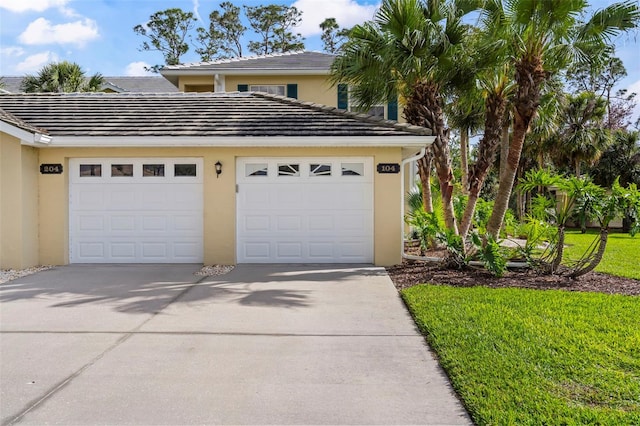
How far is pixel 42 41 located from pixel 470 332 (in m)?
23.1

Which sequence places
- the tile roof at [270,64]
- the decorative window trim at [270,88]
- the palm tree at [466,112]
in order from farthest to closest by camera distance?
the decorative window trim at [270,88] → the tile roof at [270,64] → the palm tree at [466,112]

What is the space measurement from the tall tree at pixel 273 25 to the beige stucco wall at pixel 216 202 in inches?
1115

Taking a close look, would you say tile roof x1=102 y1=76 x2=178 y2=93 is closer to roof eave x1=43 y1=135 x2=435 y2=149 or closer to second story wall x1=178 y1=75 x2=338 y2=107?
second story wall x1=178 y1=75 x2=338 y2=107

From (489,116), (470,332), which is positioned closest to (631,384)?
(470,332)

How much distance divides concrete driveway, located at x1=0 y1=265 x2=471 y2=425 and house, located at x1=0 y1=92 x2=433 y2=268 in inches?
95.8

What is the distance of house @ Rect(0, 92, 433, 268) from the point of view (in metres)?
10.7

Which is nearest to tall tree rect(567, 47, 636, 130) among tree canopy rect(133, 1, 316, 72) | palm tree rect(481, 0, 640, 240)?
tree canopy rect(133, 1, 316, 72)

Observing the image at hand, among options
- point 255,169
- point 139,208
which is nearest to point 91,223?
point 139,208

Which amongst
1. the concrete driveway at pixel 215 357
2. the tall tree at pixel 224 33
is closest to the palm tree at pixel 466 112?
the concrete driveway at pixel 215 357

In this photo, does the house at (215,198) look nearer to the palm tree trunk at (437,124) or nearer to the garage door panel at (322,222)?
the garage door panel at (322,222)

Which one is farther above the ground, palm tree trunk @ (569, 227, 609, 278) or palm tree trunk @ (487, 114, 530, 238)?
palm tree trunk @ (487, 114, 530, 238)

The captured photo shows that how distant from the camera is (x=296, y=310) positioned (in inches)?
271

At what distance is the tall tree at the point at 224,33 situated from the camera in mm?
37094

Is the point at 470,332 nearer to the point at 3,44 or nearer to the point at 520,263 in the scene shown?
the point at 520,263
